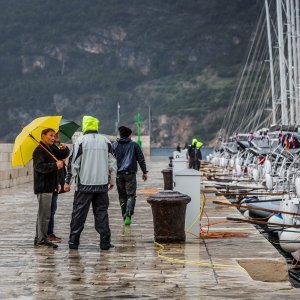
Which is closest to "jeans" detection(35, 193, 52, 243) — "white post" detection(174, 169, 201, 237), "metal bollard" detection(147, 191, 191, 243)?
"metal bollard" detection(147, 191, 191, 243)

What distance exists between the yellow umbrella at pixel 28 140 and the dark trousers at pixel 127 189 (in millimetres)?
2946

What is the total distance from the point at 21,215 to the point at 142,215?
8.73 feet

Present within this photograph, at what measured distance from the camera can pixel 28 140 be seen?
11.4m

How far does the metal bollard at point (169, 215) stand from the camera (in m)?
11.5

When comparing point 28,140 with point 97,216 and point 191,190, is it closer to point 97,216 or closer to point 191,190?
point 97,216

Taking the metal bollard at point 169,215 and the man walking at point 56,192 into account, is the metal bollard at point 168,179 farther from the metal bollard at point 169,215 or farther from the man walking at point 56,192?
the metal bollard at point 169,215

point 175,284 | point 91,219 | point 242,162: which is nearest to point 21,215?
point 91,219

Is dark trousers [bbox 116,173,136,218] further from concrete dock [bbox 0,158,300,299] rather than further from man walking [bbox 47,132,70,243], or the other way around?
man walking [bbox 47,132,70,243]

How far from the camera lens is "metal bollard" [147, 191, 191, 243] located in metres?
11.5

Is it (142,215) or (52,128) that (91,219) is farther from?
(52,128)

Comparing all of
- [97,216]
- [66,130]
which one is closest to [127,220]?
[66,130]

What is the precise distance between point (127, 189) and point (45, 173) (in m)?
3.30

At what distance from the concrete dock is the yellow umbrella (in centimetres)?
131

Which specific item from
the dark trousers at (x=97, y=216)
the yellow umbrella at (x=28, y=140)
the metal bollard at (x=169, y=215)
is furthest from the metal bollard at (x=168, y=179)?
the dark trousers at (x=97, y=216)
